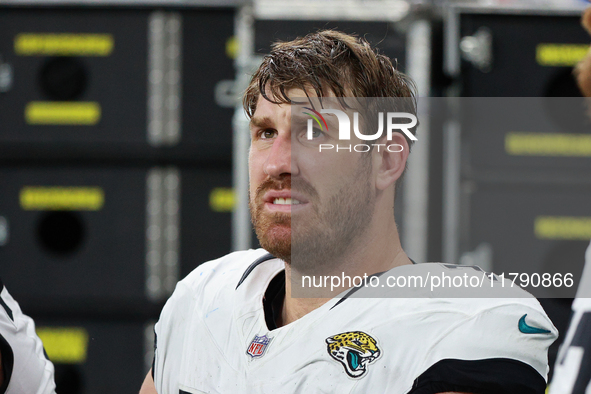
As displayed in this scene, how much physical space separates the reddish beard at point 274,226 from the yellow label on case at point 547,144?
3.41 ft

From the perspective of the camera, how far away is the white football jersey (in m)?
1.01

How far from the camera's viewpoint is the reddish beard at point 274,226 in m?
1.15

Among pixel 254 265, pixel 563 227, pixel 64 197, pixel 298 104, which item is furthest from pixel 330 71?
pixel 64 197

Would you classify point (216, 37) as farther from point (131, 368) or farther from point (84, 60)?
point (131, 368)

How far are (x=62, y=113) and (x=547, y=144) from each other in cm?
144

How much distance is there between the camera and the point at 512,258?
1939 mm

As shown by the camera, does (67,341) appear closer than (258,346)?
No

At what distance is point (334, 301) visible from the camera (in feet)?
3.86

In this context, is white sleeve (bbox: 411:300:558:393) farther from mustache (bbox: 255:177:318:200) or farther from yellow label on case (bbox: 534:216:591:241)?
yellow label on case (bbox: 534:216:591:241)

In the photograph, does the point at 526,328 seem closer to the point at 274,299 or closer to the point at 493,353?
the point at 493,353

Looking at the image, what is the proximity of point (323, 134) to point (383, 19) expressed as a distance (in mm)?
1036

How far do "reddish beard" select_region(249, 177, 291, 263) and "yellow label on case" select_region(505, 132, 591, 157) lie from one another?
41.0 inches

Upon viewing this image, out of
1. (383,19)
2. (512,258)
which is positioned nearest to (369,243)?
(512,258)

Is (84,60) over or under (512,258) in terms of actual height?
over
